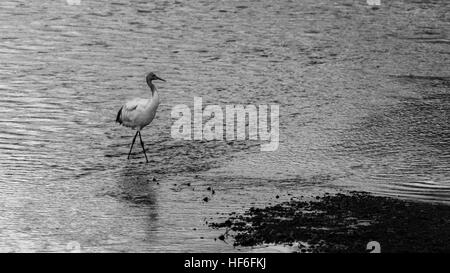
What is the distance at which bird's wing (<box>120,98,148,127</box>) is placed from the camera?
14.5m

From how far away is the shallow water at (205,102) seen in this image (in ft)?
39.8

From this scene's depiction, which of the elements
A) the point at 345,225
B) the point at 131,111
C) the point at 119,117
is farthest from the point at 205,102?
the point at 345,225

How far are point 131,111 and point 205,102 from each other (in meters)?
2.53

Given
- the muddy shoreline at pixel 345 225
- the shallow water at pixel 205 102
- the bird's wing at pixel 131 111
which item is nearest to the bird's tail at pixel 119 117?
the bird's wing at pixel 131 111

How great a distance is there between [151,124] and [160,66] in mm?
3491

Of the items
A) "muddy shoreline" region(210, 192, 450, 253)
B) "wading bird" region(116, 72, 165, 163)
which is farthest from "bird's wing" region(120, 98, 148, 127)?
"muddy shoreline" region(210, 192, 450, 253)

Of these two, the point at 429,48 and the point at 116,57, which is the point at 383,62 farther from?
the point at 116,57

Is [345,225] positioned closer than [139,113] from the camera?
Yes

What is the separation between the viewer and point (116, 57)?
19828 millimetres

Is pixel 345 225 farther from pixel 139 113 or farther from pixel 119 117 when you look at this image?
pixel 119 117

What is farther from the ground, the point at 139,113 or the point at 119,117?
the point at 139,113

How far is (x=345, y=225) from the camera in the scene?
11.1m

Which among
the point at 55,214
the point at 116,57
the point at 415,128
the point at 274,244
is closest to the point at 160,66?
the point at 116,57

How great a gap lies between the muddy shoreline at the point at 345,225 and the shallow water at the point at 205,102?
43 cm
